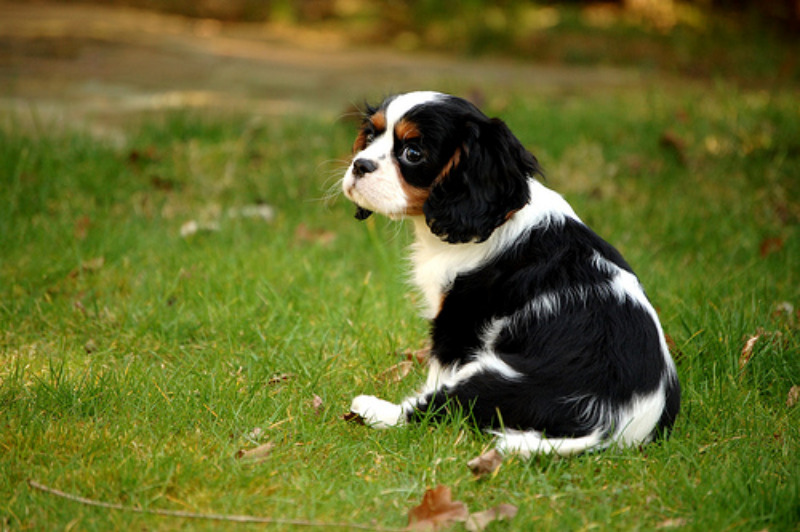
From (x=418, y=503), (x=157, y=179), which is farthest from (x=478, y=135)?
(x=157, y=179)

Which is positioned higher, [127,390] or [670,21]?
[670,21]

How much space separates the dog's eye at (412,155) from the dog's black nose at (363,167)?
107 millimetres

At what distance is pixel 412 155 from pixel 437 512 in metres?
1.21

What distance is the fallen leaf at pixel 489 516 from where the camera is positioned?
7.80 ft

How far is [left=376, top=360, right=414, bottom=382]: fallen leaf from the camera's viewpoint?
3.38 metres

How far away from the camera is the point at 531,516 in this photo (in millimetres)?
2434

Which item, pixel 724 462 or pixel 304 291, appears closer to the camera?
pixel 724 462

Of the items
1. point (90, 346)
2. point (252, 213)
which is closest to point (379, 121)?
point (90, 346)

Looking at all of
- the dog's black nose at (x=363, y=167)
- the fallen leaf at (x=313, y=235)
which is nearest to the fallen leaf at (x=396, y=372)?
the dog's black nose at (x=363, y=167)

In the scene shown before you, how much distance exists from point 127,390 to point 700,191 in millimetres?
4142

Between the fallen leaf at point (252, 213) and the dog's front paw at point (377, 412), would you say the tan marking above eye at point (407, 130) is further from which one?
the fallen leaf at point (252, 213)

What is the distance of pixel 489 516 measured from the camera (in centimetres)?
241

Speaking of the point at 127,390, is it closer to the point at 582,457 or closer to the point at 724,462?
the point at 582,457

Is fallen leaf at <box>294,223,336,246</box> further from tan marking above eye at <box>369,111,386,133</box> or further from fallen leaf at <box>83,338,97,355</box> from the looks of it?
tan marking above eye at <box>369,111,386,133</box>
